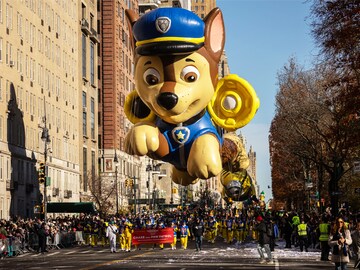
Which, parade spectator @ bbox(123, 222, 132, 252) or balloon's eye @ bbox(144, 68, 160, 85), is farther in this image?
parade spectator @ bbox(123, 222, 132, 252)

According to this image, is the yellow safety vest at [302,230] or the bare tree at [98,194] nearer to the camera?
the yellow safety vest at [302,230]

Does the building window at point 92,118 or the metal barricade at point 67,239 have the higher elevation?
the building window at point 92,118

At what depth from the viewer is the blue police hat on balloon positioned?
75.7 ft

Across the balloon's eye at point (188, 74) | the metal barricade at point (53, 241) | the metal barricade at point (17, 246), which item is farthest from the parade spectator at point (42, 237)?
the balloon's eye at point (188, 74)

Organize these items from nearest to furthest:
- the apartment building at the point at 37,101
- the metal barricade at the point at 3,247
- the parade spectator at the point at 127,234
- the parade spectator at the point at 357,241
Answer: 1. the parade spectator at the point at 357,241
2. the metal barricade at the point at 3,247
3. the parade spectator at the point at 127,234
4. the apartment building at the point at 37,101

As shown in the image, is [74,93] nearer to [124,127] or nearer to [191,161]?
[124,127]

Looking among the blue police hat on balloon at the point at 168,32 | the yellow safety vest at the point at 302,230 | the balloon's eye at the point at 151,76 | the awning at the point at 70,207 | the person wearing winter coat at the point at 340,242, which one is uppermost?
the blue police hat on balloon at the point at 168,32

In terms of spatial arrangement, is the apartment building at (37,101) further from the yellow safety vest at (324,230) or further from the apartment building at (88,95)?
the yellow safety vest at (324,230)

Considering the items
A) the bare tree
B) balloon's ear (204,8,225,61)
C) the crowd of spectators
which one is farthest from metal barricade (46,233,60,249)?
the bare tree

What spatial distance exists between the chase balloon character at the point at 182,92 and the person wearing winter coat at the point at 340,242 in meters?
3.70

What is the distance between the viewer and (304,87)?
5906cm

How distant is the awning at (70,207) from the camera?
68562mm

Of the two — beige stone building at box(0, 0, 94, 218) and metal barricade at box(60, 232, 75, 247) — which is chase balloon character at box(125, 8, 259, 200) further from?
metal barricade at box(60, 232, 75, 247)

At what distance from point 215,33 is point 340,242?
21.2 feet
